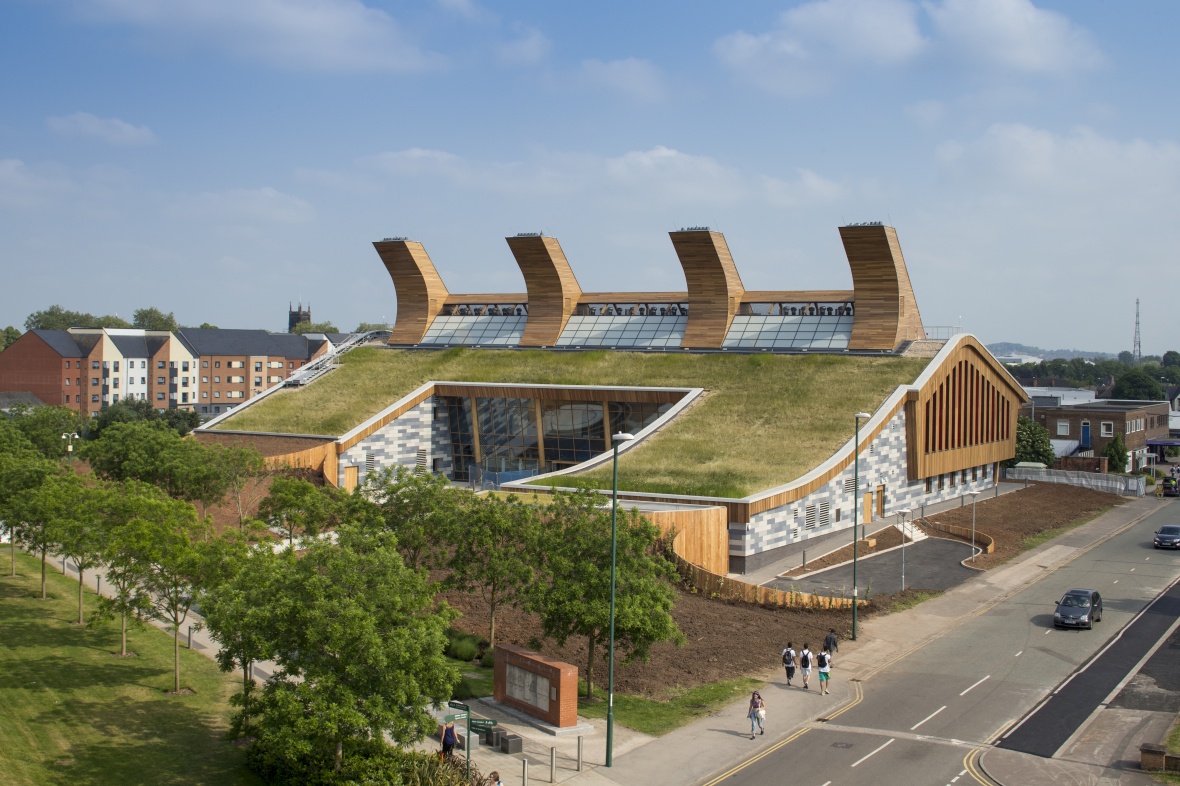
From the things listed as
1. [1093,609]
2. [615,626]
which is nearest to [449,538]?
[615,626]

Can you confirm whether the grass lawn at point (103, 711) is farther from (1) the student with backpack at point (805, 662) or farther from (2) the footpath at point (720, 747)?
(1) the student with backpack at point (805, 662)

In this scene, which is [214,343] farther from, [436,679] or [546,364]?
[436,679]

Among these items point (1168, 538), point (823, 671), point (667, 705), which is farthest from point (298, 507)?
point (1168, 538)

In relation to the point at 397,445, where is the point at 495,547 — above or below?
below

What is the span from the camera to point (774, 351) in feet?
216

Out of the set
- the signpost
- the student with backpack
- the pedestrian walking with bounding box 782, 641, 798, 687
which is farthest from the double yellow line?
the signpost

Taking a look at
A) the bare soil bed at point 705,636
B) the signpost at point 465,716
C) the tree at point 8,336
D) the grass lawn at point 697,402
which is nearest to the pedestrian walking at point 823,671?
the bare soil bed at point 705,636

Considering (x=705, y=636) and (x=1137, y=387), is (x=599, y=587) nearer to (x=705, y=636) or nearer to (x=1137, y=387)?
(x=705, y=636)

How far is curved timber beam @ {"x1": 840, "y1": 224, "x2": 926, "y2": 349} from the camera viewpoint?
62.7 meters

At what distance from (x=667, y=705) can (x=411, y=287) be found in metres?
55.6

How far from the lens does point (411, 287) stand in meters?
80.5

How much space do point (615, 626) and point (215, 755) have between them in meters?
9.89

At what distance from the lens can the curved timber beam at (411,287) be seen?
79.1m

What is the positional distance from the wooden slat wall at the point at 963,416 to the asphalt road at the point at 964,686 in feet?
41.6
